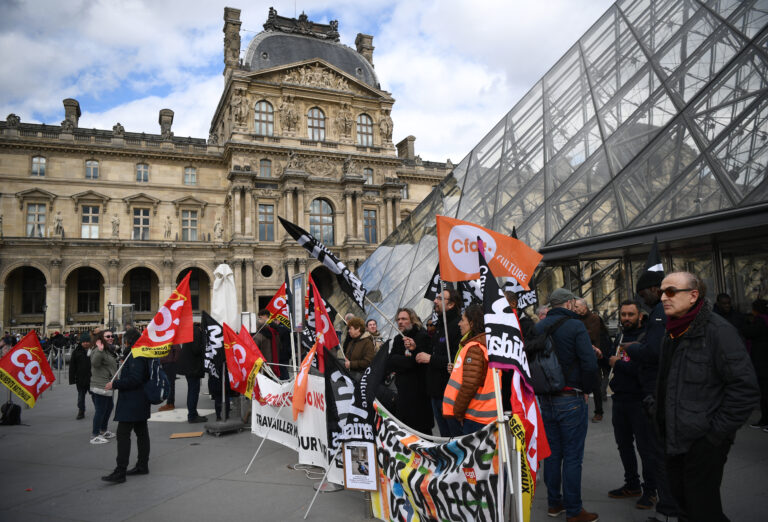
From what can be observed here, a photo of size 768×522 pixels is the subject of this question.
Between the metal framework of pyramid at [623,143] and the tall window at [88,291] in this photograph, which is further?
the tall window at [88,291]

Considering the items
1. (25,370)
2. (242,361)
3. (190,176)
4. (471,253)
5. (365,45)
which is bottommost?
(25,370)

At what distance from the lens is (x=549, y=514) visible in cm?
403

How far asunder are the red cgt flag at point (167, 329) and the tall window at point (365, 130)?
102ft

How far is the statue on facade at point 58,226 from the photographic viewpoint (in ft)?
95.7

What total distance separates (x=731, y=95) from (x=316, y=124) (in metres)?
29.9

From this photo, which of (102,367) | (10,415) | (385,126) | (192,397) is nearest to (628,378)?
(102,367)

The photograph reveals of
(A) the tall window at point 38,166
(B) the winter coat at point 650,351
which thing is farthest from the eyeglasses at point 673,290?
(A) the tall window at point 38,166

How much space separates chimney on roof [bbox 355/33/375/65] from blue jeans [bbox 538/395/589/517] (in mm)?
41262

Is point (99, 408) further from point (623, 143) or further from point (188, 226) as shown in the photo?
point (188, 226)

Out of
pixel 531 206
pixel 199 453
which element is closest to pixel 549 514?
pixel 199 453

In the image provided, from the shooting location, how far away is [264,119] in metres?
33.7

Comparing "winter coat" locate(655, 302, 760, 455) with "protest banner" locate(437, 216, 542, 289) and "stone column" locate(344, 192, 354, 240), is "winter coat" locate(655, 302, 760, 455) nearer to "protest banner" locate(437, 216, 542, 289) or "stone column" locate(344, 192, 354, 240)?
"protest banner" locate(437, 216, 542, 289)

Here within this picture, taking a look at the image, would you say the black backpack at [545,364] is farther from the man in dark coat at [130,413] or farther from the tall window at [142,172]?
the tall window at [142,172]

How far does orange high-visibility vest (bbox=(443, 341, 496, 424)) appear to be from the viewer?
3650 mm
